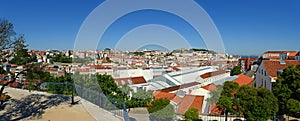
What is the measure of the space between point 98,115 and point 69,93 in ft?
7.76

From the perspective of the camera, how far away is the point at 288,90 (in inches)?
305

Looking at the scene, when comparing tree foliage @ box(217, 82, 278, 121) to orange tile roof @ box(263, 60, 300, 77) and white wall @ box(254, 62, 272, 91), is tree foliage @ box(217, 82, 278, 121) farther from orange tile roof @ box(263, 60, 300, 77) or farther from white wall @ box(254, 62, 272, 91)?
orange tile roof @ box(263, 60, 300, 77)

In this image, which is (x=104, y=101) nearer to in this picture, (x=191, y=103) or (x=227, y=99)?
(x=227, y=99)

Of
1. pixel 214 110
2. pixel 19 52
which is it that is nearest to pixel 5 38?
pixel 19 52

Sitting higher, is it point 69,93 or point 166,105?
point 69,93

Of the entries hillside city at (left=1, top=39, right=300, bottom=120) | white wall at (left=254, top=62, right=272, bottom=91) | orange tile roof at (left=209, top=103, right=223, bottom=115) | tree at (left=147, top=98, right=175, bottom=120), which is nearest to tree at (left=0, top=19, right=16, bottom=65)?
hillside city at (left=1, top=39, right=300, bottom=120)

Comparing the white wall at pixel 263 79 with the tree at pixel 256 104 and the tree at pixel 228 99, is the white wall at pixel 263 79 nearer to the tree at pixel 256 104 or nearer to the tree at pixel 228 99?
the tree at pixel 228 99

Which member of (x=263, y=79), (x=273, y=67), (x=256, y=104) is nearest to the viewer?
(x=256, y=104)

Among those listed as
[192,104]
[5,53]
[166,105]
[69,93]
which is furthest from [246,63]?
[5,53]

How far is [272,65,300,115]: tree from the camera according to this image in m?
7.58

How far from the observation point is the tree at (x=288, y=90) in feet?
24.9

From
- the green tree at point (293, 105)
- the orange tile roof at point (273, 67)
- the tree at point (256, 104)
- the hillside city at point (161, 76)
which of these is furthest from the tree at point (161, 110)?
the orange tile roof at point (273, 67)

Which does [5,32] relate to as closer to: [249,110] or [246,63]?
[249,110]

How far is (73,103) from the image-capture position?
531cm
